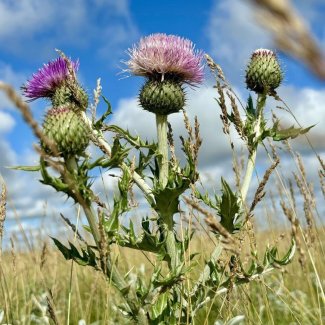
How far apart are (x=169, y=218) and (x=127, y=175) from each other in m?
0.60

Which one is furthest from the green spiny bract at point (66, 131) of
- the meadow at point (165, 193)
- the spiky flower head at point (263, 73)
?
the spiky flower head at point (263, 73)

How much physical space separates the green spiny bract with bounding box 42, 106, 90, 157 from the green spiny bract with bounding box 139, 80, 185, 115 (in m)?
1.03

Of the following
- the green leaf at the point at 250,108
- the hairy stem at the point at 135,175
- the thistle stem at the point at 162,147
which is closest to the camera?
the hairy stem at the point at 135,175

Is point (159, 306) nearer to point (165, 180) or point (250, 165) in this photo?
point (165, 180)

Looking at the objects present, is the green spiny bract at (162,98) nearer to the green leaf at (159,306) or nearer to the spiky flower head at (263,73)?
the spiky flower head at (263,73)

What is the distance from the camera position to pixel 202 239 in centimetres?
457

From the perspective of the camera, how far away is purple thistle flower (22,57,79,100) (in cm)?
396

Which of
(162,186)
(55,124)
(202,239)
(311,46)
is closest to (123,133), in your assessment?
(162,186)

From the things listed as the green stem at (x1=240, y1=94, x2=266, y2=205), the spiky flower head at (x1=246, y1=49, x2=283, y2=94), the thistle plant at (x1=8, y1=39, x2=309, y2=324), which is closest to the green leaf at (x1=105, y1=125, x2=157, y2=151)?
the thistle plant at (x1=8, y1=39, x2=309, y2=324)

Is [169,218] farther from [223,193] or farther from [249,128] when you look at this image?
[249,128]

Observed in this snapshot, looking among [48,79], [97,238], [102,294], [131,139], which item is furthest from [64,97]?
[102,294]

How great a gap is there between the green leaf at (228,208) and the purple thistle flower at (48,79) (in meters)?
1.65

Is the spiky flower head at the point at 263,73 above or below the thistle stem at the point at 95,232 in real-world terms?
above

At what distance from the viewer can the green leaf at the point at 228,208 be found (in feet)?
10.4
